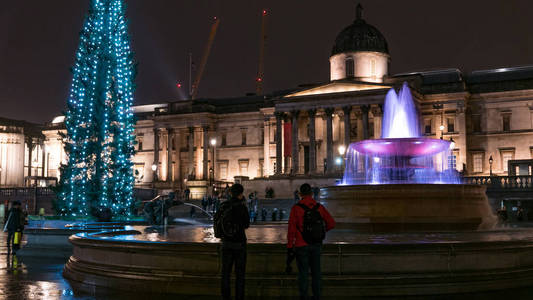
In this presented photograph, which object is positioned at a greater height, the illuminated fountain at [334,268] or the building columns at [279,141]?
the building columns at [279,141]

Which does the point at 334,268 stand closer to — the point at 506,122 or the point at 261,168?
the point at 506,122

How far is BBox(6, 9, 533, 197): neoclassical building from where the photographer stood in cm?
5378

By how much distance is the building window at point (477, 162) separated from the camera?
5519cm

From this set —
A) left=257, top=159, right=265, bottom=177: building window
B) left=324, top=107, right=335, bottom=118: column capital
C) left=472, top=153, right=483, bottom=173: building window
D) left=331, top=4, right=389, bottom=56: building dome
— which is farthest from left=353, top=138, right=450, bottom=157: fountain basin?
left=257, top=159, right=265, bottom=177: building window

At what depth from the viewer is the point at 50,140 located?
7850 centimetres

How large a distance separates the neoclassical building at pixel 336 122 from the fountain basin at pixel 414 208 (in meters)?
33.6

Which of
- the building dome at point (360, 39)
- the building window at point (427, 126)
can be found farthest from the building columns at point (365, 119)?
the building dome at point (360, 39)

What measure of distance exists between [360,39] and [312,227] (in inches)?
2118

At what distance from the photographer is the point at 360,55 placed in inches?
2325

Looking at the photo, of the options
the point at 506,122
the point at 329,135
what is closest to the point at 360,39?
the point at 329,135

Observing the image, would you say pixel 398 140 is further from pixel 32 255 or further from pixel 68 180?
pixel 68 180

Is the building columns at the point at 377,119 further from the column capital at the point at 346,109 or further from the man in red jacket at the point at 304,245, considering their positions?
the man in red jacket at the point at 304,245

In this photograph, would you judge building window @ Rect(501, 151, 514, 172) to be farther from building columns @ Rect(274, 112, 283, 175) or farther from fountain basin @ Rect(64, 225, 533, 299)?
fountain basin @ Rect(64, 225, 533, 299)

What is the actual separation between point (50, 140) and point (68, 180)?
184 feet
